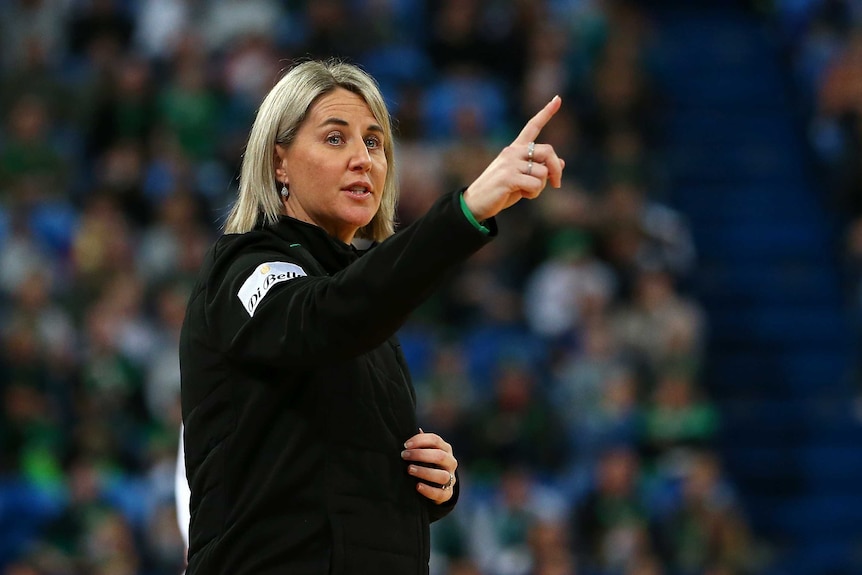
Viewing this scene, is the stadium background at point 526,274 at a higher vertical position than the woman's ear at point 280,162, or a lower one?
higher

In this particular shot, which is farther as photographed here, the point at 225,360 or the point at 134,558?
the point at 134,558

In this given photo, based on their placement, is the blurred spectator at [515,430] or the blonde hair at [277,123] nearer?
the blonde hair at [277,123]

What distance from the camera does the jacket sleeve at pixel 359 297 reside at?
108 inches

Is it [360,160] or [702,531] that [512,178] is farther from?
[702,531]

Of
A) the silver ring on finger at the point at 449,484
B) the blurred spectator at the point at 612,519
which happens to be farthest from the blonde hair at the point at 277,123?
the blurred spectator at the point at 612,519

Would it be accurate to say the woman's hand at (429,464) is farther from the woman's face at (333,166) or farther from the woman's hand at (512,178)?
the woman's hand at (512,178)

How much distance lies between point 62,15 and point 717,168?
6327 millimetres

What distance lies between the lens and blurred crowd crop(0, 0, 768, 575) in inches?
370

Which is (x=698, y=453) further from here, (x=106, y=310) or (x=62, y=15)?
(x=62, y=15)

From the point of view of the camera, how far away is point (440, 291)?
10.9 m

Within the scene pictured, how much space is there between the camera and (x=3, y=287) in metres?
10.1

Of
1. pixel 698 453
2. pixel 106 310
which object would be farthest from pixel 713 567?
pixel 106 310

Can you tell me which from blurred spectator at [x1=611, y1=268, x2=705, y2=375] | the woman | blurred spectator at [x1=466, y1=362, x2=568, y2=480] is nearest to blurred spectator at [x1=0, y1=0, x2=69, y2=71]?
blurred spectator at [x1=466, y1=362, x2=568, y2=480]

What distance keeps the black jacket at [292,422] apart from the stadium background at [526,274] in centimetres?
588
